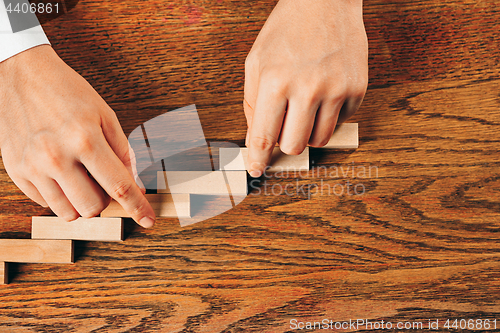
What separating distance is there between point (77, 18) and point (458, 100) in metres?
0.77

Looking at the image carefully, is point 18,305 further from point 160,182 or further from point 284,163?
point 284,163

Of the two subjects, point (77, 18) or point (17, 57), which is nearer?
point (17, 57)

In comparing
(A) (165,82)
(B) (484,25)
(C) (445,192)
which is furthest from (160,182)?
(B) (484,25)

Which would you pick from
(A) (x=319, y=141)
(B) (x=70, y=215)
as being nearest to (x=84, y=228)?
(B) (x=70, y=215)

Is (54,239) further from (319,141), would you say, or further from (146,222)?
(319,141)

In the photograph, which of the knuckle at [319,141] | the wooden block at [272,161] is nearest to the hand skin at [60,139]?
the wooden block at [272,161]

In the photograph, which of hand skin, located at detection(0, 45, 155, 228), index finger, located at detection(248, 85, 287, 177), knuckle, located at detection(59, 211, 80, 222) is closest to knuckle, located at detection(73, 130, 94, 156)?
hand skin, located at detection(0, 45, 155, 228)

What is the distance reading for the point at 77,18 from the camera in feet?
2.22

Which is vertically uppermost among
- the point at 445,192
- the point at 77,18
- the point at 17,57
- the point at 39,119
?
the point at 77,18

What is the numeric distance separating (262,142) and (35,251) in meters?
0.49

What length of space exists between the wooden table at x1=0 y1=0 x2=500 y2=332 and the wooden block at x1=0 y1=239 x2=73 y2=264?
24mm

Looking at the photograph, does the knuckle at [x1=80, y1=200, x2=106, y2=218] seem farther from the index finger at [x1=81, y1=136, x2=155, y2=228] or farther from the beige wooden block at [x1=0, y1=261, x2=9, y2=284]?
the beige wooden block at [x1=0, y1=261, x2=9, y2=284]

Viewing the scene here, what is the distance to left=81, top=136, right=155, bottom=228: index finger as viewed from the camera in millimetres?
542

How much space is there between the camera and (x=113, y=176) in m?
0.55
